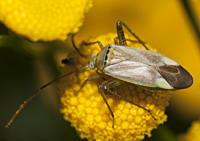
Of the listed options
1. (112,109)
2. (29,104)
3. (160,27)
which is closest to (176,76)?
(112,109)

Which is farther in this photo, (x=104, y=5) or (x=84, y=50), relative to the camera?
(x=104, y=5)

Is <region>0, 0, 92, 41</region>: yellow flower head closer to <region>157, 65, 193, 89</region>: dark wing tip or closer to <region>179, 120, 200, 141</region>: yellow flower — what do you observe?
<region>157, 65, 193, 89</region>: dark wing tip

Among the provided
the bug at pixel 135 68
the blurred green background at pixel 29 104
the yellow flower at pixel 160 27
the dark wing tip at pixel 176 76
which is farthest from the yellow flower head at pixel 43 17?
the yellow flower at pixel 160 27

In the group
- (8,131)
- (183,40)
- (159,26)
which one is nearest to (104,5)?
(159,26)

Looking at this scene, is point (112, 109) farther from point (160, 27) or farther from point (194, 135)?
point (160, 27)

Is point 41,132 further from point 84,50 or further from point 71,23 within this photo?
point 71,23

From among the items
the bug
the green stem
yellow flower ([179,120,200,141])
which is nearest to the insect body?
the bug
